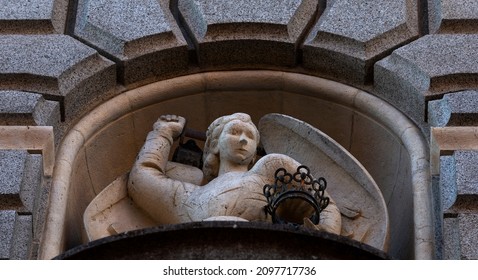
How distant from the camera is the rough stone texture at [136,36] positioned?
10961mm

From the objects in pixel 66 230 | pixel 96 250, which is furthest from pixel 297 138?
pixel 96 250

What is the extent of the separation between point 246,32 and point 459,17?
111cm

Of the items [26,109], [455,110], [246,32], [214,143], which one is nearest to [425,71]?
[455,110]

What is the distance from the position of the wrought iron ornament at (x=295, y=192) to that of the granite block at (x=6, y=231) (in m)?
1.14

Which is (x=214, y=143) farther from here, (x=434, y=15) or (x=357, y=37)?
(x=434, y=15)

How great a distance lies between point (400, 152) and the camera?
421 inches

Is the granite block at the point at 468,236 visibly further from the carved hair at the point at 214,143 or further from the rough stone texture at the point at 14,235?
the rough stone texture at the point at 14,235

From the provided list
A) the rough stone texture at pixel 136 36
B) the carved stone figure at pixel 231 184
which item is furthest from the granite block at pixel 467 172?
the rough stone texture at pixel 136 36

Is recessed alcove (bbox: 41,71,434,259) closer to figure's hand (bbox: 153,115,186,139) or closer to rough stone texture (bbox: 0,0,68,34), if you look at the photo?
figure's hand (bbox: 153,115,186,139)

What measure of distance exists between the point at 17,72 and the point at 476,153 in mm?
2340

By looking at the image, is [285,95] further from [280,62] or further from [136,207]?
[136,207]

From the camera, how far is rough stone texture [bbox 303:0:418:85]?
10969 millimetres

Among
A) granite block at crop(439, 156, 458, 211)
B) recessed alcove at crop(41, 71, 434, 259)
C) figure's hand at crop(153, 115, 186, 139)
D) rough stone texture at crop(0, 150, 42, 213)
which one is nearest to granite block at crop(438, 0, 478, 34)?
recessed alcove at crop(41, 71, 434, 259)
